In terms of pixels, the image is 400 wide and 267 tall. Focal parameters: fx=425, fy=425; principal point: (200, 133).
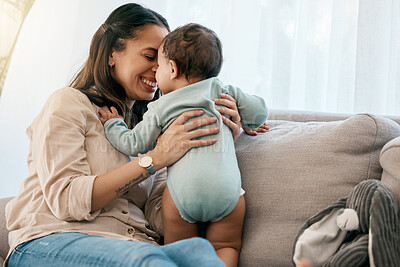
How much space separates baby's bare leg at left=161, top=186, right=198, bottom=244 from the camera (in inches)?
51.7

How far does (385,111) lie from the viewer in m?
2.11

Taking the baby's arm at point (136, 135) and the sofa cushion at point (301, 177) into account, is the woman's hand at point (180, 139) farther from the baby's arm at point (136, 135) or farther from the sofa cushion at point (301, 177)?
the sofa cushion at point (301, 177)

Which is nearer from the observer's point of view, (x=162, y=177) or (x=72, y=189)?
(x=72, y=189)

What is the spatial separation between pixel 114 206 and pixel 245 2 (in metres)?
1.44

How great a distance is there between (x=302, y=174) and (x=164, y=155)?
43cm

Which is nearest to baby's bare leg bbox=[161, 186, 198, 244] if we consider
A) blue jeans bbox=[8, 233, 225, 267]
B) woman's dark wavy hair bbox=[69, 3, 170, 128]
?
blue jeans bbox=[8, 233, 225, 267]

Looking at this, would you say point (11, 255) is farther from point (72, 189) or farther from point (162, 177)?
point (162, 177)

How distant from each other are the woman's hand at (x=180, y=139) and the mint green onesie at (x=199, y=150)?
18 millimetres

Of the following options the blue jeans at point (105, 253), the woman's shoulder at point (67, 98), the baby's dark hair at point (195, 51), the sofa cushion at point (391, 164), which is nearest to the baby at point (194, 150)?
the baby's dark hair at point (195, 51)

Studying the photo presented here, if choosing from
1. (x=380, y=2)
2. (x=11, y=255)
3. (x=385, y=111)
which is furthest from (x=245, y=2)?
(x=11, y=255)

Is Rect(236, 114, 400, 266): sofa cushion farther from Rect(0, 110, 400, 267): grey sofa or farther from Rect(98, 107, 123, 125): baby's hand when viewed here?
Rect(98, 107, 123, 125): baby's hand

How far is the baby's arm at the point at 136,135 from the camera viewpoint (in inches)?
52.3

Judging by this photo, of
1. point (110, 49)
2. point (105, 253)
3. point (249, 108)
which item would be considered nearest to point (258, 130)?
point (249, 108)

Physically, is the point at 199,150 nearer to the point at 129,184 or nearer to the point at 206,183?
the point at 206,183
